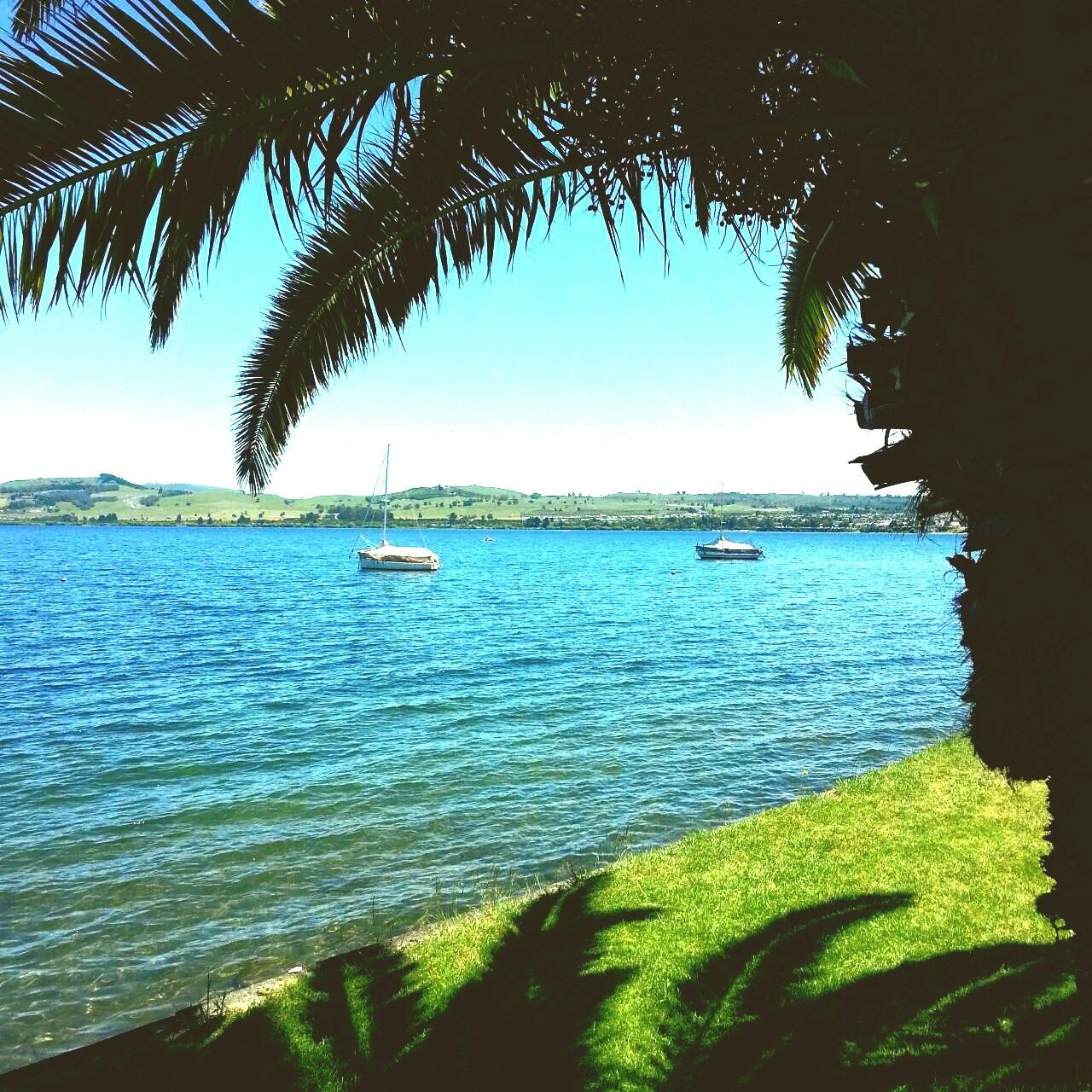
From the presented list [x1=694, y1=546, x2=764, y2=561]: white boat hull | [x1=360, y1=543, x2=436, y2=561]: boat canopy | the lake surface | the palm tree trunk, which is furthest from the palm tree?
[x1=694, y1=546, x2=764, y2=561]: white boat hull

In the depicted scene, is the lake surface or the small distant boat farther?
the small distant boat

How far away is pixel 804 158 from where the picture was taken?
12.5ft

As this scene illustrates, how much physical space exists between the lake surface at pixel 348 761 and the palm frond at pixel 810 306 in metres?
5.02

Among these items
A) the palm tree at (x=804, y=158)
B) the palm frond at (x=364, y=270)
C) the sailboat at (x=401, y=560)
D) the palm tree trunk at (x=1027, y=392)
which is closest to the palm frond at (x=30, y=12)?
the palm tree at (x=804, y=158)

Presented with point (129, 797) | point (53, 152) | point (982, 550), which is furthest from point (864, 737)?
point (53, 152)

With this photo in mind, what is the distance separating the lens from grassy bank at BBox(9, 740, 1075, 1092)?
4344 mm

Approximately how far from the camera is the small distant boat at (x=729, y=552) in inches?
4178

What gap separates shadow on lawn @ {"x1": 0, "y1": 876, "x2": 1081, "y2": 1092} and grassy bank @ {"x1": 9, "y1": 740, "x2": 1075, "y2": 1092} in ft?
0.05

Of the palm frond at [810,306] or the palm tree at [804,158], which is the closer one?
the palm tree at [804,158]

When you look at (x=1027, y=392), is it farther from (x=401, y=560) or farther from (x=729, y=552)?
(x=729, y=552)

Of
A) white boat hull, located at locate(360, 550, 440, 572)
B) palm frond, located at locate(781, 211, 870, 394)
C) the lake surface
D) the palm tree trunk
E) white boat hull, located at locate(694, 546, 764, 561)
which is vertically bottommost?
the lake surface

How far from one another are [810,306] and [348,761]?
12.8 m

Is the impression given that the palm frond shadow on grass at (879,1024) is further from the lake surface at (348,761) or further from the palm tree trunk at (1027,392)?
the lake surface at (348,761)

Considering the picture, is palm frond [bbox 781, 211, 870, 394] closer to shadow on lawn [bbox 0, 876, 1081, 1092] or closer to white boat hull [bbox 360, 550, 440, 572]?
shadow on lawn [bbox 0, 876, 1081, 1092]
